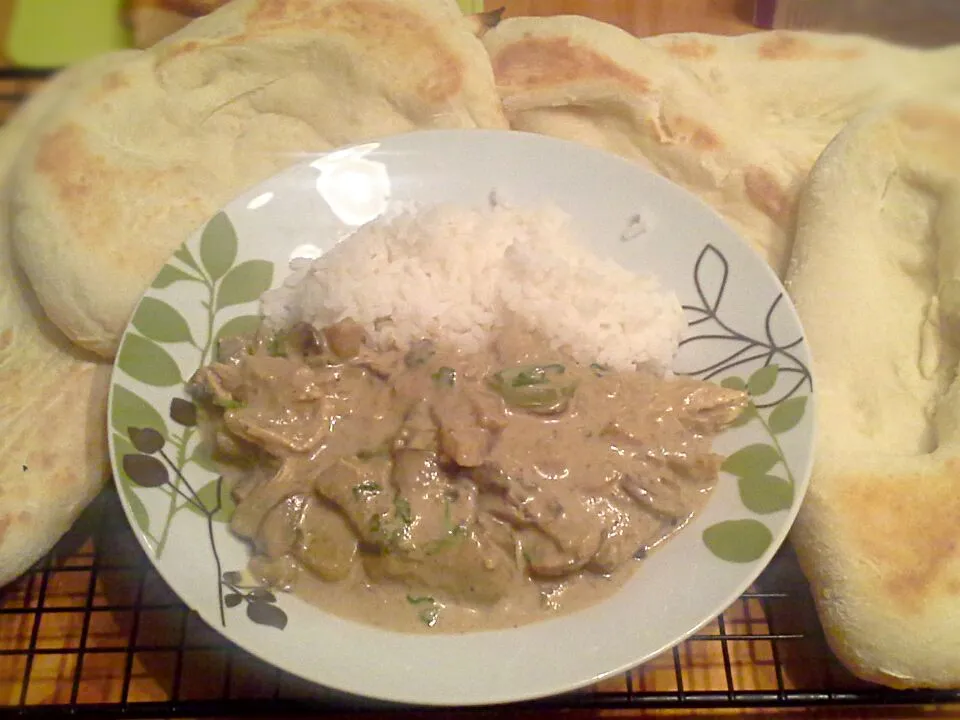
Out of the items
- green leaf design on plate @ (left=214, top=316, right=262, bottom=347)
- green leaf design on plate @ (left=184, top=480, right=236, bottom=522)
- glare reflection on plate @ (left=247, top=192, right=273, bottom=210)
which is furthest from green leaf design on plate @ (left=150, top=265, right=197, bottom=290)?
green leaf design on plate @ (left=184, top=480, right=236, bottom=522)

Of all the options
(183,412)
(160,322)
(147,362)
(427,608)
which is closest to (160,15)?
(160,322)

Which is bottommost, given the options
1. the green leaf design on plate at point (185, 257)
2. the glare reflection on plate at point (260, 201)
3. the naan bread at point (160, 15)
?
the green leaf design on plate at point (185, 257)

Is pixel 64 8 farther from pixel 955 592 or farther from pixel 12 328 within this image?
pixel 955 592

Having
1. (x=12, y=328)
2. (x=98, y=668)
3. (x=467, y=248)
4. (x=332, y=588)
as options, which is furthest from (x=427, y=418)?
(x=12, y=328)

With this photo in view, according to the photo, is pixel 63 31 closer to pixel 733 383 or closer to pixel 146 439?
pixel 146 439

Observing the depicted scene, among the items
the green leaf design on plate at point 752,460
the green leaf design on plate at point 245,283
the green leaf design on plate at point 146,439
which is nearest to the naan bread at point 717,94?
the green leaf design on plate at point 752,460

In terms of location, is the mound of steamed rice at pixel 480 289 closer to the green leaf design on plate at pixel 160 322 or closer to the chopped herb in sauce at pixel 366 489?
the green leaf design on plate at pixel 160 322
